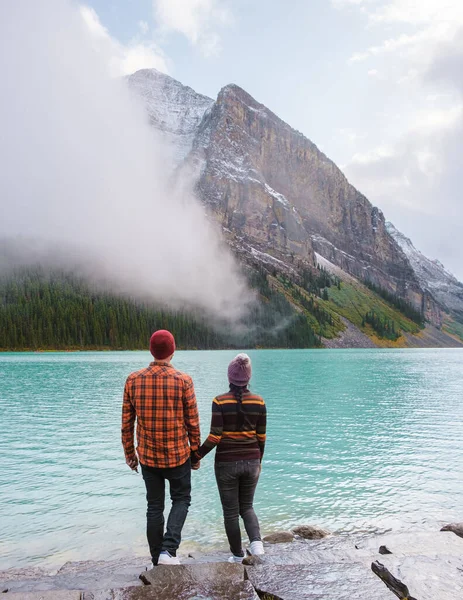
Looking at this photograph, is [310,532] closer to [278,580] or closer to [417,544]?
[417,544]

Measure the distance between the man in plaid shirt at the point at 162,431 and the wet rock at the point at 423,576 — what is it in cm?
336

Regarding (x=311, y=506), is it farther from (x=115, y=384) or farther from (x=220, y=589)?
(x=115, y=384)

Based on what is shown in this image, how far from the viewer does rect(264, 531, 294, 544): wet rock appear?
11516 mm

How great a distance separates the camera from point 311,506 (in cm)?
1482

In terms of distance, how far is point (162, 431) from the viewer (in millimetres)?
7316

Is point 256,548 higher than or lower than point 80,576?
higher

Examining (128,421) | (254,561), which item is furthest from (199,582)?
(128,421)

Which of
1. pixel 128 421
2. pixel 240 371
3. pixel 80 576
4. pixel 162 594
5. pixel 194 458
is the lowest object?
pixel 80 576

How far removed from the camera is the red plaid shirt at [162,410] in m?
7.27

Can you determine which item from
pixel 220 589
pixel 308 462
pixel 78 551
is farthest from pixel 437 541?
pixel 308 462

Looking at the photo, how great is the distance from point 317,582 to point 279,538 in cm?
567

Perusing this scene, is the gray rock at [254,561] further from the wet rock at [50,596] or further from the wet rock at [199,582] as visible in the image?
the wet rock at [50,596]

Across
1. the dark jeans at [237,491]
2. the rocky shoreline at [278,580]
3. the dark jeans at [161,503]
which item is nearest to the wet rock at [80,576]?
the rocky shoreline at [278,580]

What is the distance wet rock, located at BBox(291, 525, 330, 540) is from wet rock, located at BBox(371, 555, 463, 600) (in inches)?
172
